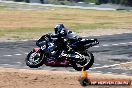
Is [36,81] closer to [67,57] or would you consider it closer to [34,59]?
[34,59]

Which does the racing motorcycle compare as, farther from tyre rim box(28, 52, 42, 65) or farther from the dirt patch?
the dirt patch

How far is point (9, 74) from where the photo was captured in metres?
19.4

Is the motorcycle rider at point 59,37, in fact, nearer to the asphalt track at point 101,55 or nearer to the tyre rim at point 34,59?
the tyre rim at point 34,59

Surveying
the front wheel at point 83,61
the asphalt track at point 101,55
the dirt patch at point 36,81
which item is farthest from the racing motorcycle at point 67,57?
the asphalt track at point 101,55

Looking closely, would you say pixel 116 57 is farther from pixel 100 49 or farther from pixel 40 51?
pixel 40 51

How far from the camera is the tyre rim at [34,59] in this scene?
14930 millimetres

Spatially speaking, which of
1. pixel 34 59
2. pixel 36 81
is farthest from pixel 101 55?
pixel 34 59

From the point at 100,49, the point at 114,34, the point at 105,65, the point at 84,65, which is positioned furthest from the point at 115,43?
the point at 84,65

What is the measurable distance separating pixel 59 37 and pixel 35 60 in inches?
54.7

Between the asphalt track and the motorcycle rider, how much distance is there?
51.3ft

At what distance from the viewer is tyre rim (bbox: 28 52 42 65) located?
14930mm

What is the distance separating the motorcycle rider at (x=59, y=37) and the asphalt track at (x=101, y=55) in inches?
616

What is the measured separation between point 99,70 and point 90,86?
14.5m

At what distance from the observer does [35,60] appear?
49.3 feet
